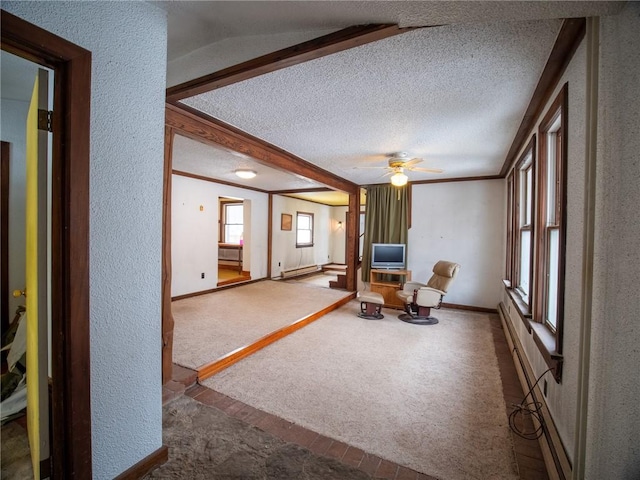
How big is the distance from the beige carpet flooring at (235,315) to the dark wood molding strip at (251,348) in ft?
0.23

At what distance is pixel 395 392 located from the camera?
2375mm

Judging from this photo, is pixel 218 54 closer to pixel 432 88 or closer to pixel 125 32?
pixel 125 32

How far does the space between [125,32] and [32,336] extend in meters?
1.42

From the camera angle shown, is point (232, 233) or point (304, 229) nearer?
point (232, 233)

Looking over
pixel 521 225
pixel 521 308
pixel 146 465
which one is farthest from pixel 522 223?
pixel 146 465

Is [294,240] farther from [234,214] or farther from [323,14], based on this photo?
[323,14]

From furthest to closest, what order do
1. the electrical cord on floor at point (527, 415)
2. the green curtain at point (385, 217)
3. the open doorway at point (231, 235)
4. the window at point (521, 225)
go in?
the open doorway at point (231, 235) < the green curtain at point (385, 217) < the window at point (521, 225) < the electrical cord on floor at point (527, 415)

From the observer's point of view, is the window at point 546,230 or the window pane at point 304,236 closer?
the window at point 546,230

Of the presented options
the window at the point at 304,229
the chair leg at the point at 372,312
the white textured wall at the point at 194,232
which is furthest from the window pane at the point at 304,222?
the chair leg at the point at 372,312

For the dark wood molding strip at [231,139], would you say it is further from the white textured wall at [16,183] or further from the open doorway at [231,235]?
the open doorway at [231,235]

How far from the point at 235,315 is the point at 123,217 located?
3097 mm

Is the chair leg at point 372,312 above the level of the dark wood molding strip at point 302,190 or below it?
below

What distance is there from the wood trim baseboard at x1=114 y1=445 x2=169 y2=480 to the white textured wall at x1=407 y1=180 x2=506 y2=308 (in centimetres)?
478

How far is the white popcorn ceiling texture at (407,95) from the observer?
155 centimetres
